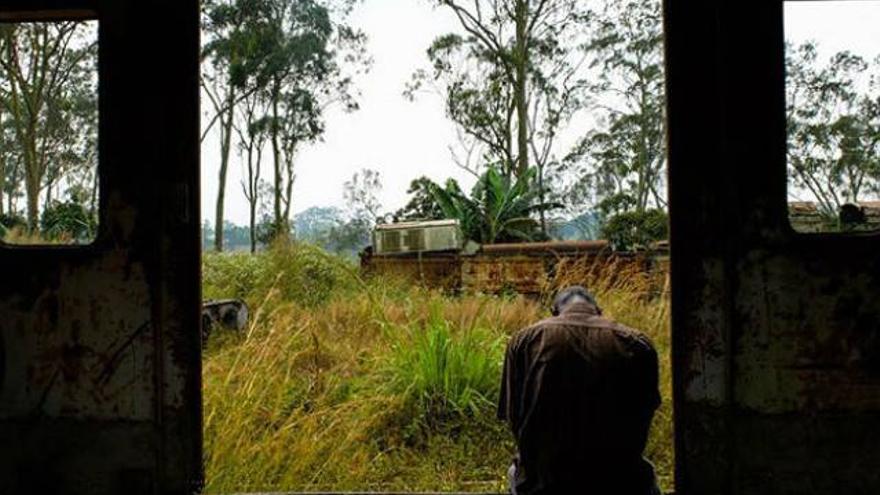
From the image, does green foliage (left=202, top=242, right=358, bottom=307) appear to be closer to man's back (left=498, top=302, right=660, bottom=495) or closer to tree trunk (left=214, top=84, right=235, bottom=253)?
man's back (left=498, top=302, right=660, bottom=495)

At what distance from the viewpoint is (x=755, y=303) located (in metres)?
2.28

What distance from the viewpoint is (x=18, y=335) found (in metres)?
2.41

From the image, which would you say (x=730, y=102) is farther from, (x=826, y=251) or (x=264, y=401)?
(x=264, y=401)

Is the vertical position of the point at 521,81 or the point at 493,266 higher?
the point at 521,81

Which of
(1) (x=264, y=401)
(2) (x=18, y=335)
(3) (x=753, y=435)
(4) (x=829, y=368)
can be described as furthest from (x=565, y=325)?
(1) (x=264, y=401)

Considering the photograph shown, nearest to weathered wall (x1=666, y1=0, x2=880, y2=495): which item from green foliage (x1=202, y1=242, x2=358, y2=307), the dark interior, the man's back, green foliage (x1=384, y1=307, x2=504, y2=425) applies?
the dark interior

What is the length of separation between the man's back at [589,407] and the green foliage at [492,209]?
15431mm

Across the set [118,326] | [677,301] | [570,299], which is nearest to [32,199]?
[118,326]

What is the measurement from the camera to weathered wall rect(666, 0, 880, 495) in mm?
2236

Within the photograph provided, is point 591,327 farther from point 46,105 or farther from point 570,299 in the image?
point 46,105

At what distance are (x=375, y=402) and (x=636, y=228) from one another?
13263 mm

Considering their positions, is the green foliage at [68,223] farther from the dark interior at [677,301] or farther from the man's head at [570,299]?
the man's head at [570,299]

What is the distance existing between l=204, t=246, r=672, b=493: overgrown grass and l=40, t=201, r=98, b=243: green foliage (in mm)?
1405

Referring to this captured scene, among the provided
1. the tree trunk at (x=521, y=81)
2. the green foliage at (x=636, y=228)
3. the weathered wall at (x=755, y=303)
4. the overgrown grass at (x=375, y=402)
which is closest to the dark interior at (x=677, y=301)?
the weathered wall at (x=755, y=303)
